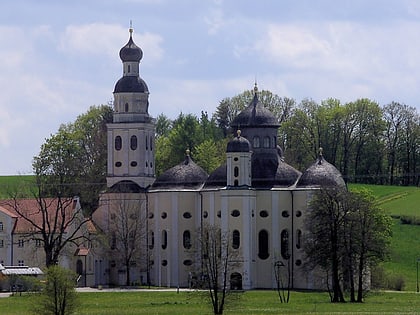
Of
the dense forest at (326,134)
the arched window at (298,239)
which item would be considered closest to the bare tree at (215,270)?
the arched window at (298,239)

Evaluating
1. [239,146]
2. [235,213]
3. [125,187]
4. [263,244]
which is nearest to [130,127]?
[125,187]

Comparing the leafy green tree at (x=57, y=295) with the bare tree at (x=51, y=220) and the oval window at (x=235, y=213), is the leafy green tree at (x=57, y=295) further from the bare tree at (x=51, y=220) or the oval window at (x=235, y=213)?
the oval window at (x=235, y=213)

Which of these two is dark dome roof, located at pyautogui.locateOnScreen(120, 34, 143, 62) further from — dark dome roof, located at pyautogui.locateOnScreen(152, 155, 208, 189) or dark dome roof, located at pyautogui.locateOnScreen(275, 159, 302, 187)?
dark dome roof, located at pyautogui.locateOnScreen(275, 159, 302, 187)

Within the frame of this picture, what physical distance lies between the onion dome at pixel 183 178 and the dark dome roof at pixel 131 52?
9204 millimetres

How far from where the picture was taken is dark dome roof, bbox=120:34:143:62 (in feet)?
368

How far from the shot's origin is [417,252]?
118000 mm

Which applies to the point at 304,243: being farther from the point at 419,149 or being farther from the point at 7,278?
the point at 419,149

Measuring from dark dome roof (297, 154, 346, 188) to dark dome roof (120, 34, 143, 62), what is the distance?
16.6 meters

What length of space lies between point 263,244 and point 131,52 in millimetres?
18388

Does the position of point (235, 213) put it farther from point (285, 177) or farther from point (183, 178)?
point (183, 178)

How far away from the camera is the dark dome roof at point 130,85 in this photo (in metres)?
112

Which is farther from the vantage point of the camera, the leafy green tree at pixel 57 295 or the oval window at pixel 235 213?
the oval window at pixel 235 213

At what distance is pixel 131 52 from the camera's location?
368 feet

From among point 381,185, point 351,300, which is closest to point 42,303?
point 351,300
